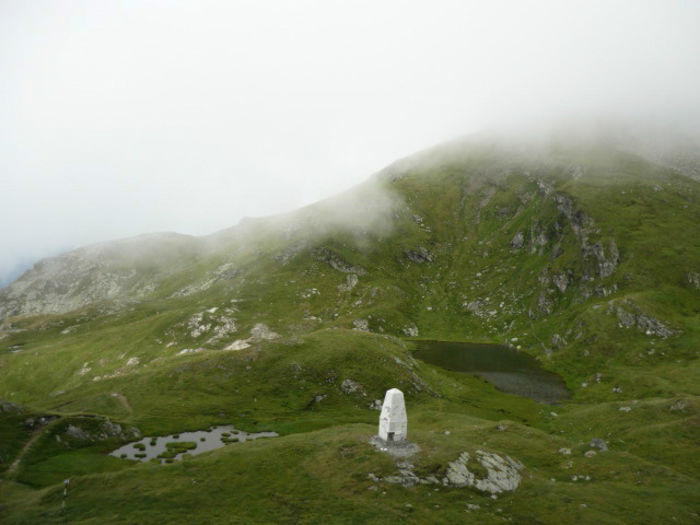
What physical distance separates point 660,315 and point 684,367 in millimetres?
28830

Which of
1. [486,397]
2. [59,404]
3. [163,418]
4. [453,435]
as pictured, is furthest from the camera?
[486,397]

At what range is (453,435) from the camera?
5922 cm

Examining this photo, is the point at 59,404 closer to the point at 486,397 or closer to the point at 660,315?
the point at 486,397

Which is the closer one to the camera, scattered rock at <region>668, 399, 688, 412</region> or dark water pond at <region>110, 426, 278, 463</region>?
dark water pond at <region>110, 426, 278, 463</region>

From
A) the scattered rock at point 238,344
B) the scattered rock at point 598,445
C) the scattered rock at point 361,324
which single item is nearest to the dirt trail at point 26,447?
the scattered rock at point 598,445

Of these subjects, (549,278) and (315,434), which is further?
(549,278)

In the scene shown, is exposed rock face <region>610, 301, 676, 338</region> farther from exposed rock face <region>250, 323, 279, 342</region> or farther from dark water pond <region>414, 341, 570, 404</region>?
exposed rock face <region>250, 323, 279, 342</region>

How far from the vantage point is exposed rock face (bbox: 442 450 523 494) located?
130 feet

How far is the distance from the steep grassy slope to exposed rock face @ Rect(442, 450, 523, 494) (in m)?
1.14

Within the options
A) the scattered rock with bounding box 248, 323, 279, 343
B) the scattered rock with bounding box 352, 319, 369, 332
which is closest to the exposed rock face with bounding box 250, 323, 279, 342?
the scattered rock with bounding box 248, 323, 279, 343

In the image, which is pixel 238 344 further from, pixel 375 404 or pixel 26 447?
pixel 26 447

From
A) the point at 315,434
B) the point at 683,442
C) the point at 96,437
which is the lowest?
the point at 683,442

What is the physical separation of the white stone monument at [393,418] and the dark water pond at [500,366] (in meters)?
69.4

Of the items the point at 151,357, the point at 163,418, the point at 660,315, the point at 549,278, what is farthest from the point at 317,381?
the point at 549,278
